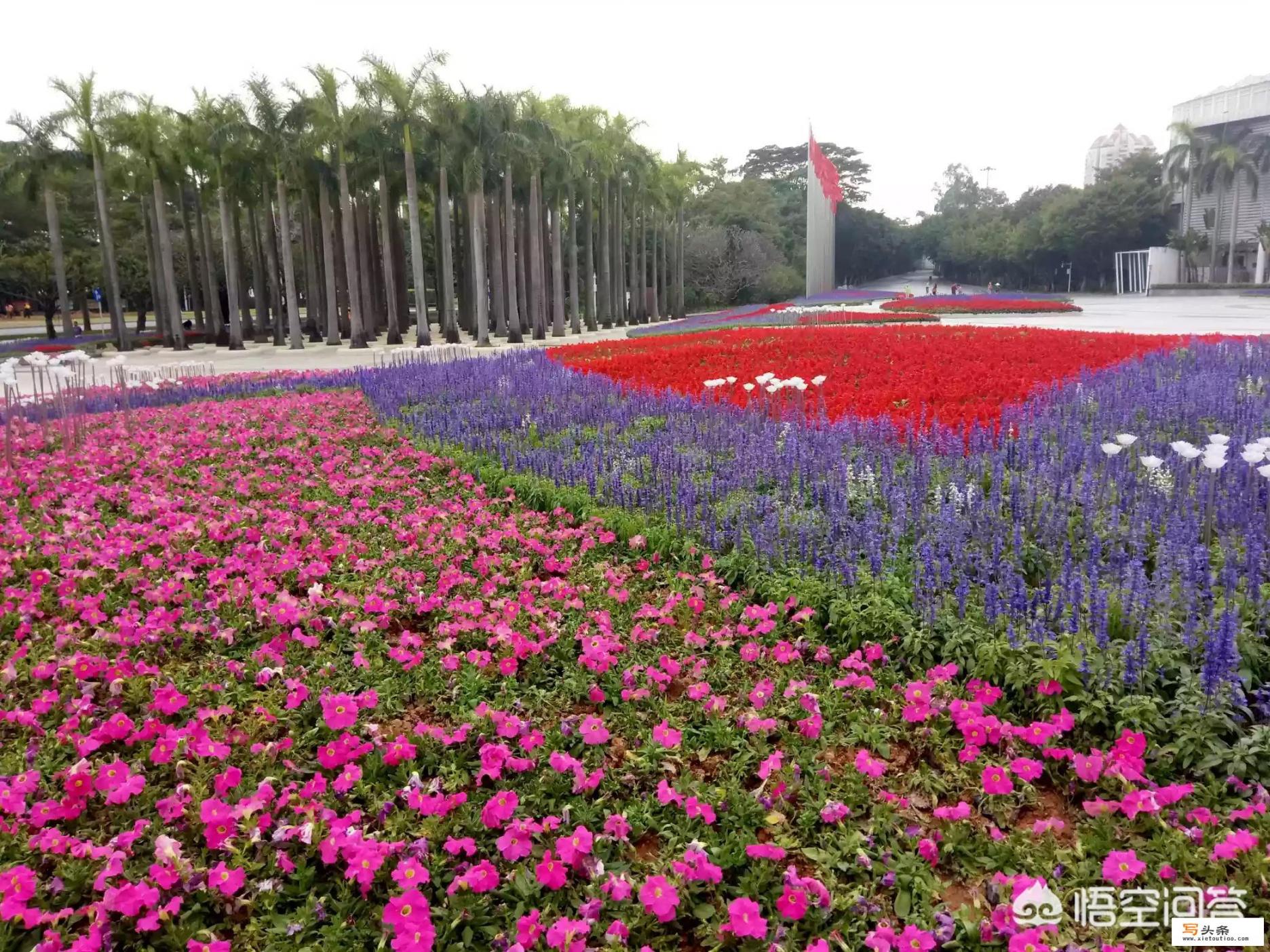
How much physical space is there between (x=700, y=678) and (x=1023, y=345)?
11162mm

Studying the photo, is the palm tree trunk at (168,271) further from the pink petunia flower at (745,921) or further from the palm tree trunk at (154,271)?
the pink petunia flower at (745,921)

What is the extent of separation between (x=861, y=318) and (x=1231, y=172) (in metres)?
41.1

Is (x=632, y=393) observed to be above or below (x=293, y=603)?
above

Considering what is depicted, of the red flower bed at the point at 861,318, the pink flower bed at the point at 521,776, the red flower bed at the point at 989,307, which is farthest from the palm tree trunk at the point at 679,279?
the pink flower bed at the point at 521,776

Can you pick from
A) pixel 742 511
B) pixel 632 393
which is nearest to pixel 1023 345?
pixel 632 393

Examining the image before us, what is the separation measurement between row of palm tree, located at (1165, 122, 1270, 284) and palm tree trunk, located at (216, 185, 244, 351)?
53.3 meters

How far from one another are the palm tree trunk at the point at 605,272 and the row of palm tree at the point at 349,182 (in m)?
0.57

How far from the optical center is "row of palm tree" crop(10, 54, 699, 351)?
84.1 ft

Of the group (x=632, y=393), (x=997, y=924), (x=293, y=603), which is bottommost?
(x=997, y=924)

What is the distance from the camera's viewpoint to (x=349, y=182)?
28.4m

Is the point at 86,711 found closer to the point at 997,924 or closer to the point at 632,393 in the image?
the point at 997,924

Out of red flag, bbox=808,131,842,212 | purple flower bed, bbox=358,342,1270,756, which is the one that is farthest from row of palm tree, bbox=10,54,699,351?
purple flower bed, bbox=358,342,1270,756

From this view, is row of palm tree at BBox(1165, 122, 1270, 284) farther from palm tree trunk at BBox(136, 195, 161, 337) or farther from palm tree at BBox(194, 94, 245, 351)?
palm tree trunk at BBox(136, 195, 161, 337)

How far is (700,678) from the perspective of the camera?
3578 millimetres
